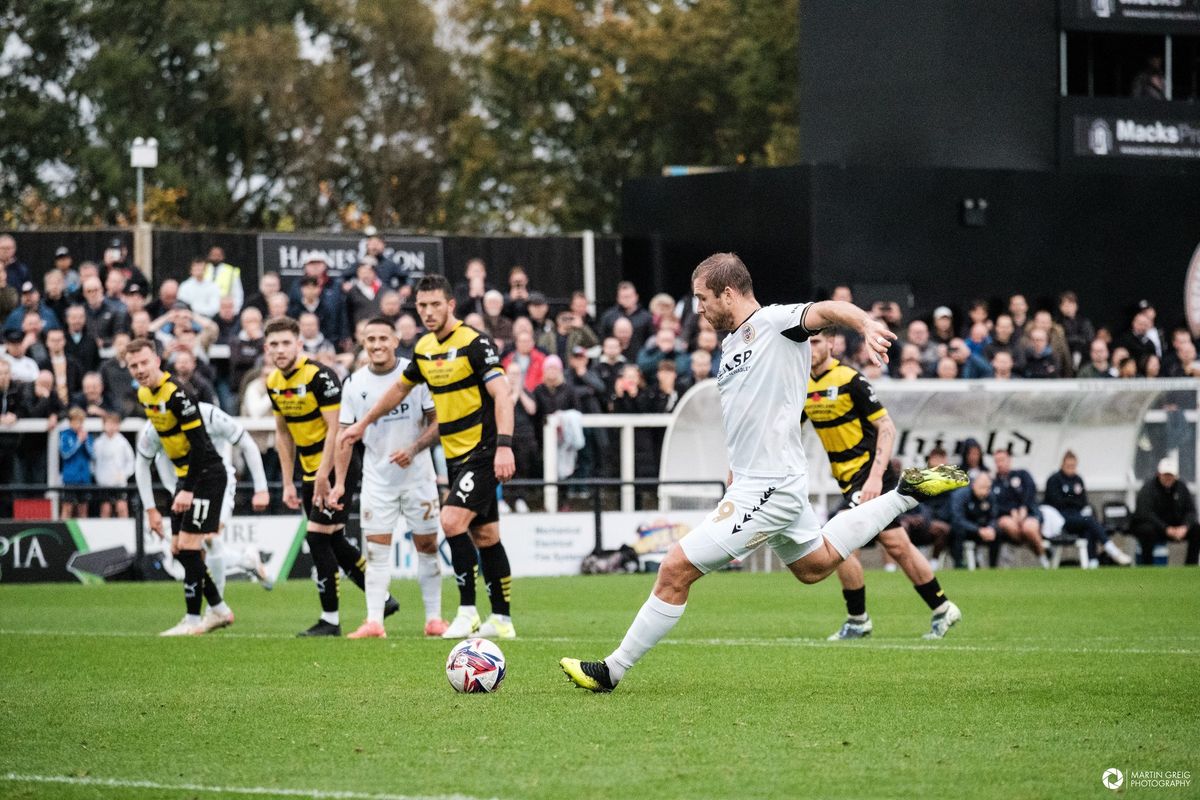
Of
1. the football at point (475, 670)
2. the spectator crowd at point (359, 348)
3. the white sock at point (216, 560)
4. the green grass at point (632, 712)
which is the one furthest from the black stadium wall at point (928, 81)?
the football at point (475, 670)

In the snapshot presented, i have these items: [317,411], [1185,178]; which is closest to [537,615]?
[317,411]

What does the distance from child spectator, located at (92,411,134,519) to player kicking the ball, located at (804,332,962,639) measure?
408 inches

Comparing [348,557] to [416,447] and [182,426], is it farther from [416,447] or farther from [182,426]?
[182,426]

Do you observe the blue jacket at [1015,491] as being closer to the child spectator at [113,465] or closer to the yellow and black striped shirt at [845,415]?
the yellow and black striped shirt at [845,415]

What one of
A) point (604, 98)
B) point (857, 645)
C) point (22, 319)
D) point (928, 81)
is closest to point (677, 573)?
point (857, 645)

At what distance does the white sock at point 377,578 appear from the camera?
13695mm

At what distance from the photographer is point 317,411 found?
45.8 ft

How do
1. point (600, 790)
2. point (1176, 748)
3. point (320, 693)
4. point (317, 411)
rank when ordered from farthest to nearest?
point (317, 411) → point (320, 693) → point (1176, 748) → point (600, 790)

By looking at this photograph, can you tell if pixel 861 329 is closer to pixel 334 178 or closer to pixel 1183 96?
pixel 1183 96

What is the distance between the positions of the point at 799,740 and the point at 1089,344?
19.5 meters

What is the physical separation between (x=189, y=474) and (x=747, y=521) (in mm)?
6445

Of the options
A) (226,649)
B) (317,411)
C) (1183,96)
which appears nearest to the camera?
(226,649)

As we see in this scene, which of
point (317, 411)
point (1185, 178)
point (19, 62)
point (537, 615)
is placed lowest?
point (537, 615)

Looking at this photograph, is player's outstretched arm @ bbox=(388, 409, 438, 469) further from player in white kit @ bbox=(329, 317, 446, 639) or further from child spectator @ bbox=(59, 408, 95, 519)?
child spectator @ bbox=(59, 408, 95, 519)
